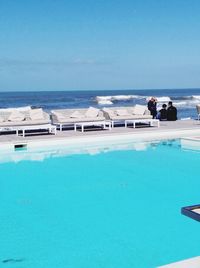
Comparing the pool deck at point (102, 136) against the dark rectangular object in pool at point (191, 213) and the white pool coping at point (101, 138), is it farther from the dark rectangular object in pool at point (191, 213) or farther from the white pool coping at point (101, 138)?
the dark rectangular object in pool at point (191, 213)

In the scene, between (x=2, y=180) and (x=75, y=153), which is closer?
(x=2, y=180)

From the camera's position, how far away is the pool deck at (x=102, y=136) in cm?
1159

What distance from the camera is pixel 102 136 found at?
12344mm

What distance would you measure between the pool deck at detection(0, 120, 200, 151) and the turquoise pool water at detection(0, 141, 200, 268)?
1.31m

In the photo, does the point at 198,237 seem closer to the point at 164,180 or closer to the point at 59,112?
the point at 164,180

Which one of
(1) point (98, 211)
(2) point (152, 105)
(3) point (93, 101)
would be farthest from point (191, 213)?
(3) point (93, 101)

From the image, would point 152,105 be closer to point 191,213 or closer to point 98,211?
point 98,211

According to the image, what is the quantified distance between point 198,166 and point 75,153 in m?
3.21

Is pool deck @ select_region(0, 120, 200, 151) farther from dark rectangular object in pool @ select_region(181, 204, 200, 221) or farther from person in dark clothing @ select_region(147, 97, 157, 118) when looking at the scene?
dark rectangular object in pool @ select_region(181, 204, 200, 221)

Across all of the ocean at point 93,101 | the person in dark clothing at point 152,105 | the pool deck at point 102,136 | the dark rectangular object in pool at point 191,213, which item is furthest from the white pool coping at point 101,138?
the ocean at point 93,101

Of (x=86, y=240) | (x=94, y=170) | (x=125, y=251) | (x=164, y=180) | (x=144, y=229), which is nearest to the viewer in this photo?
(x=125, y=251)

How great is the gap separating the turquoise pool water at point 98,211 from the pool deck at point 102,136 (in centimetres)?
131

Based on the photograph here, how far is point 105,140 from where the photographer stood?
1234 centimetres

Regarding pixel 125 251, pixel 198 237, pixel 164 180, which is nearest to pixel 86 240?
pixel 125 251
